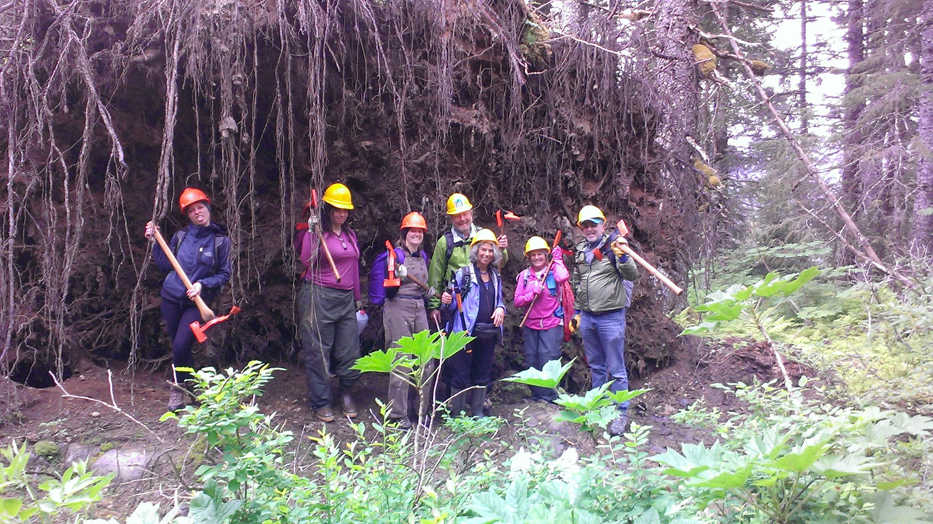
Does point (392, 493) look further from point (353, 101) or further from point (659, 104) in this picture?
point (659, 104)

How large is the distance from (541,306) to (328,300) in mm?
2283

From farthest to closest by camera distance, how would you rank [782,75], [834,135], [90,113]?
[782,75] → [834,135] → [90,113]

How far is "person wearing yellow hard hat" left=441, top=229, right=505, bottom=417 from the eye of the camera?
533cm

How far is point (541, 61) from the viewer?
6445 millimetres

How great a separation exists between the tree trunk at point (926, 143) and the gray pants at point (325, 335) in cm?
899

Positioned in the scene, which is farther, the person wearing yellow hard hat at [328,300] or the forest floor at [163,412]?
the person wearing yellow hard hat at [328,300]

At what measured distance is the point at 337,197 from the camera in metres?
5.09

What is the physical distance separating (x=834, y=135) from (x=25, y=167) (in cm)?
1319

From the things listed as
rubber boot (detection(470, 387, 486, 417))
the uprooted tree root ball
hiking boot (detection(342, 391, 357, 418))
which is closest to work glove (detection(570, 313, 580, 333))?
the uprooted tree root ball

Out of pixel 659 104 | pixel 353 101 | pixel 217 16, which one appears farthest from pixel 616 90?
pixel 217 16

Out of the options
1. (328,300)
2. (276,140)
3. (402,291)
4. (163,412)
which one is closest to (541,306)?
(402,291)

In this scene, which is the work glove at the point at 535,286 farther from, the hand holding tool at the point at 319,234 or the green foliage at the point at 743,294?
the green foliage at the point at 743,294

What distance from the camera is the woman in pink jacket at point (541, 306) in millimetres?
5660

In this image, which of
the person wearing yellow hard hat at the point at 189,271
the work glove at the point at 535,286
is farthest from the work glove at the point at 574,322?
the person wearing yellow hard hat at the point at 189,271
